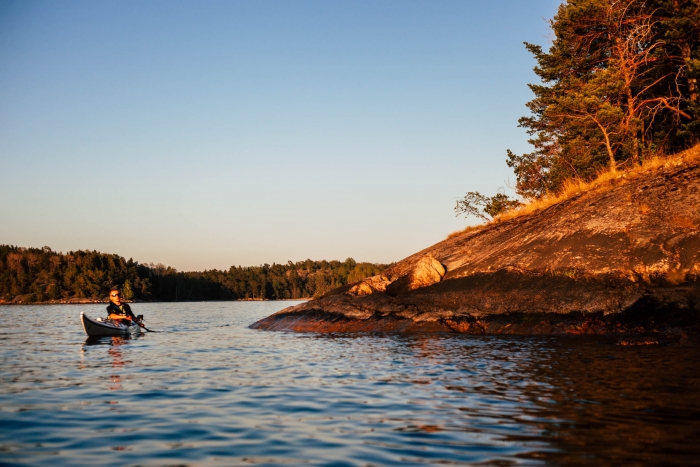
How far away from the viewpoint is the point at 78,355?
64.4ft

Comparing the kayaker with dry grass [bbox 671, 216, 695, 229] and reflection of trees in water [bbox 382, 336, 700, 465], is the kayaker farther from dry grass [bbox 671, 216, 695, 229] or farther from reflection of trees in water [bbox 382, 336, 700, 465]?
dry grass [bbox 671, 216, 695, 229]

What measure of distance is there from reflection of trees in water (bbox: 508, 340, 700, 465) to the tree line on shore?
1849cm

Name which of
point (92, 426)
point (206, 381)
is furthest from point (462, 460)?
point (206, 381)

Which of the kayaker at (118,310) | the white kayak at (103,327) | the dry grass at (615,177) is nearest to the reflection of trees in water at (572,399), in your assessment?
the dry grass at (615,177)

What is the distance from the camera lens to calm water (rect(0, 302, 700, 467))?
705cm

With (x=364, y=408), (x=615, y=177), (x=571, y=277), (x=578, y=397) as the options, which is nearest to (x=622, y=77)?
Result: (x=615, y=177)

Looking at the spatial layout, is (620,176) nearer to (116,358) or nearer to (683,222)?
(683,222)

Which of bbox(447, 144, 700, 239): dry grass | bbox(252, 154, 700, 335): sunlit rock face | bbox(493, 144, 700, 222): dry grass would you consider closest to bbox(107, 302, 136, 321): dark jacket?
bbox(252, 154, 700, 335): sunlit rock face

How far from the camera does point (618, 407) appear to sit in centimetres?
929

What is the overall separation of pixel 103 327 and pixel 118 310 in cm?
261

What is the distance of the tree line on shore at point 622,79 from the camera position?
30.5 metres

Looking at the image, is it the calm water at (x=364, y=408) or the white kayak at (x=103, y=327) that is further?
the white kayak at (x=103, y=327)

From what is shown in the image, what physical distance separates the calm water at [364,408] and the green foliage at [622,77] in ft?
60.9

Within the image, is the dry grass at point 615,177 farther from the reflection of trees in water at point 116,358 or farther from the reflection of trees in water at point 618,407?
the reflection of trees in water at point 116,358
